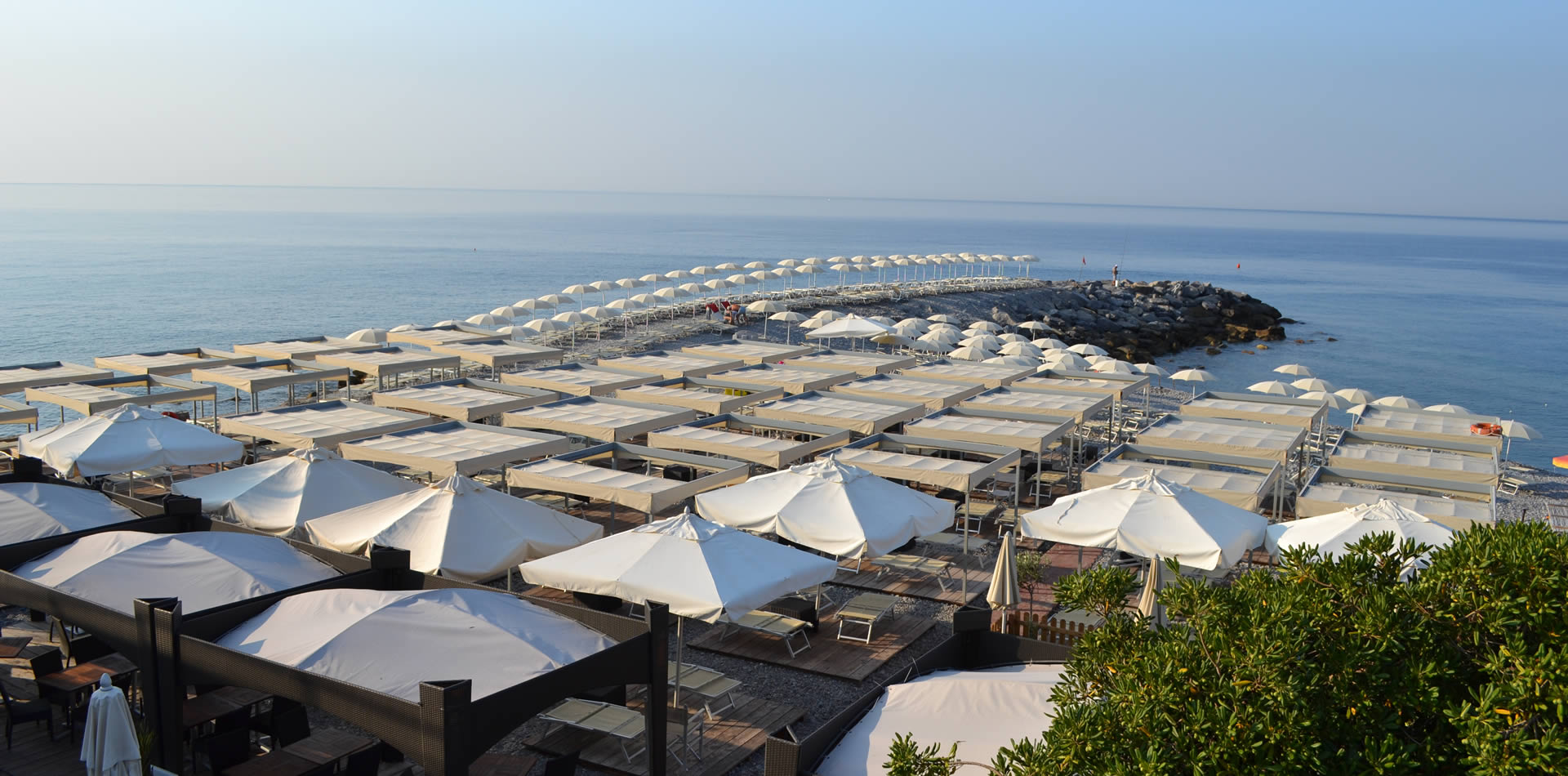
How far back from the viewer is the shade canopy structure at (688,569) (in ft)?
32.6

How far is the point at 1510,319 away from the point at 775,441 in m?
99.4

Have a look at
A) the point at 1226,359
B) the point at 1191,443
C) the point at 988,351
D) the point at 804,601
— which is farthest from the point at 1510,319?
the point at 804,601

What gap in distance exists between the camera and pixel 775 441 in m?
16.8

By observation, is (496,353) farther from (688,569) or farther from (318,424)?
(688,569)

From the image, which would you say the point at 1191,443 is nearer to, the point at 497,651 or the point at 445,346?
the point at 497,651

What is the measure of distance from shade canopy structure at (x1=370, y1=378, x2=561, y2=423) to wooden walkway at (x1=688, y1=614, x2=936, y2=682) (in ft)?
24.4

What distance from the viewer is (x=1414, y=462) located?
17.5 metres

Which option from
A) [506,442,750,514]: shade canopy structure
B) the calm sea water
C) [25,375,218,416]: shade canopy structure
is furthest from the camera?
the calm sea water

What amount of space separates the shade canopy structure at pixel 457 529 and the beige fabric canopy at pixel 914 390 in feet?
31.9

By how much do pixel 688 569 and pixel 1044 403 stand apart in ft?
39.4

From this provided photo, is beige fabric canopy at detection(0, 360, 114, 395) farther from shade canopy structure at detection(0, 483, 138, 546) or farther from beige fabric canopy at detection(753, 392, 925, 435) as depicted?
beige fabric canopy at detection(753, 392, 925, 435)

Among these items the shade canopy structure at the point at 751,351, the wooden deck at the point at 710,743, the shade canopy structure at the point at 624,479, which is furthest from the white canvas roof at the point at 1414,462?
the shade canopy structure at the point at 751,351

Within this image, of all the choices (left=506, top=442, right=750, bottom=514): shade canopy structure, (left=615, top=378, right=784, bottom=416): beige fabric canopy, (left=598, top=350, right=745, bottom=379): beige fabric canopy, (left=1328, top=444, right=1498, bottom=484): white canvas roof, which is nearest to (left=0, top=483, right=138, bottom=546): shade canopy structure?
(left=506, top=442, right=750, bottom=514): shade canopy structure

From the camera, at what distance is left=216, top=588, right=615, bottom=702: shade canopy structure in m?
8.05
